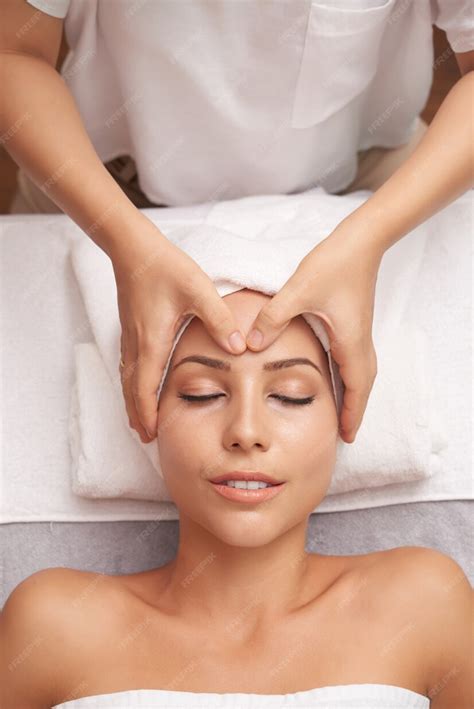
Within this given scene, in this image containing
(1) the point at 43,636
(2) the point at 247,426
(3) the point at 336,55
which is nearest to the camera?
(2) the point at 247,426

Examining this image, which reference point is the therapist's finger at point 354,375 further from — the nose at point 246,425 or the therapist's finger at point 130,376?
the therapist's finger at point 130,376

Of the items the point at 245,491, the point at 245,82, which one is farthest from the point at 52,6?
the point at 245,491

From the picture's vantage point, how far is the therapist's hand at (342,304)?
155 centimetres

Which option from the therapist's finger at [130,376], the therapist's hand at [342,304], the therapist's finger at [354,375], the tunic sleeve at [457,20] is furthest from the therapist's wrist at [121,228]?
the tunic sleeve at [457,20]

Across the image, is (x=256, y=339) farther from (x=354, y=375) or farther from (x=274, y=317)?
(x=354, y=375)

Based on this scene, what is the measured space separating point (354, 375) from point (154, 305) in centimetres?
34

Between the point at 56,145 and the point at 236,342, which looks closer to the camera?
the point at 236,342

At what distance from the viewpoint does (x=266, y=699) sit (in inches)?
62.3

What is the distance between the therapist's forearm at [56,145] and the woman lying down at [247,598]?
26 centimetres

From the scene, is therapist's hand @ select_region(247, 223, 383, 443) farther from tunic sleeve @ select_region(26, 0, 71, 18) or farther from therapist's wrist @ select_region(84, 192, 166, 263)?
tunic sleeve @ select_region(26, 0, 71, 18)

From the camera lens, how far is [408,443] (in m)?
1.83

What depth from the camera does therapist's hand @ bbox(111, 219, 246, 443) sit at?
1.55m

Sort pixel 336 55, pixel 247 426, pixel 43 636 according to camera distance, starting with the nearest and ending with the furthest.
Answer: pixel 247 426, pixel 43 636, pixel 336 55

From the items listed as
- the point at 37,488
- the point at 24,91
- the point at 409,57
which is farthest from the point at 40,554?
the point at 409,57
